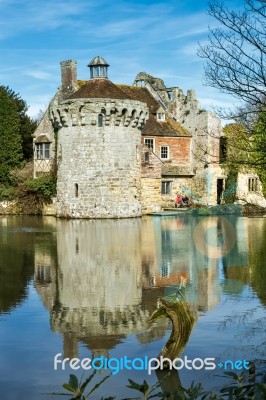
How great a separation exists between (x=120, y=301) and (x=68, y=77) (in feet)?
101

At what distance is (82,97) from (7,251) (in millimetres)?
15703

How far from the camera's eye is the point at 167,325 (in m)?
10.0

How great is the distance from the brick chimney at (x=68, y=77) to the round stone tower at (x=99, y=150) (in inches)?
237

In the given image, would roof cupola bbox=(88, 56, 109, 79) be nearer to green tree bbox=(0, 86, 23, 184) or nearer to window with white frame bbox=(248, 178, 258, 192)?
green tree bbox=(0, 86, 23, 184)

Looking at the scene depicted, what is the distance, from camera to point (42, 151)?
4150 cm

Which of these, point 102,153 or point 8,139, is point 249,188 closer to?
point 102,153

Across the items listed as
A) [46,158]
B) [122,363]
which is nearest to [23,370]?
[122,363]

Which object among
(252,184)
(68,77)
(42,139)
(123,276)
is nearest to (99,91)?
(68,77)

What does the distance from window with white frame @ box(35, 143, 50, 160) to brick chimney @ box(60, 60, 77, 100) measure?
3.64 meters

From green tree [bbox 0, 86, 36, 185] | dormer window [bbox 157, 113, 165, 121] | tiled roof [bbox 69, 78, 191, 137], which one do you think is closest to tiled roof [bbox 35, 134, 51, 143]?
green tree [bbox 0, 86, 36, 185]

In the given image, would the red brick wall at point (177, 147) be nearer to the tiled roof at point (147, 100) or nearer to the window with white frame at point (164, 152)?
the window with white frame at point (164, 152)

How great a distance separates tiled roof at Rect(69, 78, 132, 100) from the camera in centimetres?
3359

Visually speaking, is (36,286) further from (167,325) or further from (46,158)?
(46,158)

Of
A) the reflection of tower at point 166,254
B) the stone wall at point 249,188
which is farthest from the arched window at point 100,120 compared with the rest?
the stone wall at point 249,188
